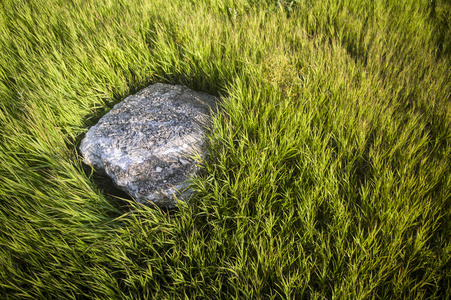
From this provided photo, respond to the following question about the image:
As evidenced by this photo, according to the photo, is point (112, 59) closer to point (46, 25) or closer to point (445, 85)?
point (46, 25)

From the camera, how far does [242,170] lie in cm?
140

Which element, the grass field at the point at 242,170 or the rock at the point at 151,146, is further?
the rock at the point at 151,146

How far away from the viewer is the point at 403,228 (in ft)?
3.83

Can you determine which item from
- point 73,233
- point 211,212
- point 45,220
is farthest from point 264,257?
point 45,220

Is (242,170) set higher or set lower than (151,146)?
lower

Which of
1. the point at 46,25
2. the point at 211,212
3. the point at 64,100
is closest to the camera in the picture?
the point at 211,212

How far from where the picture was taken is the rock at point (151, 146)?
1.41 m

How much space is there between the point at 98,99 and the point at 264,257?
69.0 inches

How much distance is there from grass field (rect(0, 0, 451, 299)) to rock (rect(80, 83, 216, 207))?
10cm

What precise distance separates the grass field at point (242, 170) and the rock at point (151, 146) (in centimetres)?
10

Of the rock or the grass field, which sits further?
the rock

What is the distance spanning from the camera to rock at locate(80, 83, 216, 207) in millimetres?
1412

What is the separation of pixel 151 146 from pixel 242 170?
578 millimetres

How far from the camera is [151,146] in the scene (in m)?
1.50
